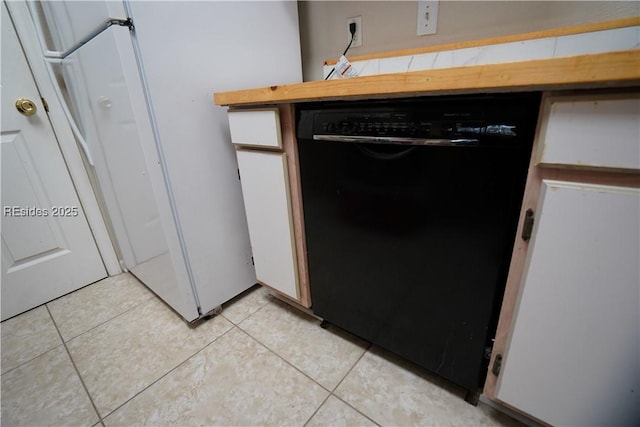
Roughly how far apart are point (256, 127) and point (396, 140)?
0.46 m

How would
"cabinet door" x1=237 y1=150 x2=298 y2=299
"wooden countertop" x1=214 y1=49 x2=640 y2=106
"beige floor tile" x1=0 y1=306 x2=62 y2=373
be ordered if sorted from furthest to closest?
1. "beige floor tile" x1=0 y1=306 x2=62 y2=373
2. "cabinet door" x1=237 y1=150 x2=298 y2=299
3. "wooden countertop" x1=214 y1=49 x2=640 y2=106

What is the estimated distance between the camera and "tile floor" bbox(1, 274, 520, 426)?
0.80m

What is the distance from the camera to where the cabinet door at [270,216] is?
906mm

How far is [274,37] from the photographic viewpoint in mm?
1158

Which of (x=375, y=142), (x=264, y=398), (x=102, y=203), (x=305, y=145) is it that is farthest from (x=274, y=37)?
(x=264, y=398)

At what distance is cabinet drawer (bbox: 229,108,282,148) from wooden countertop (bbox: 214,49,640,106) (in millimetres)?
138

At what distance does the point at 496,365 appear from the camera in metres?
0.66

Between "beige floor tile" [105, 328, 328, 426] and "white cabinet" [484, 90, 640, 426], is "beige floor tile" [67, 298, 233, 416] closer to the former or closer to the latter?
"beige floor tile" [105, 328, 328, 426]

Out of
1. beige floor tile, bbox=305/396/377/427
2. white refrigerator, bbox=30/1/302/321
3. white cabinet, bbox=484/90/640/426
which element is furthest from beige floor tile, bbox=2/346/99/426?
white cabinet, bbox=484/90/640/426

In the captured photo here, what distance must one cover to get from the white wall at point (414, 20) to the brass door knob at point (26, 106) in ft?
3.98

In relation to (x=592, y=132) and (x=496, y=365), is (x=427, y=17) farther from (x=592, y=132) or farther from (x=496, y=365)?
(x=496, y=365)

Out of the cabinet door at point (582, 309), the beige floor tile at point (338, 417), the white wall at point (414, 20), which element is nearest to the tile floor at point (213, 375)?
the beige floor tile at point (338, 417)

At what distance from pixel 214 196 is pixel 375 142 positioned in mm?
701

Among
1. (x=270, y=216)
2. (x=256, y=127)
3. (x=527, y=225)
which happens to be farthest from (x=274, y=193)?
(x=527, y=225)
